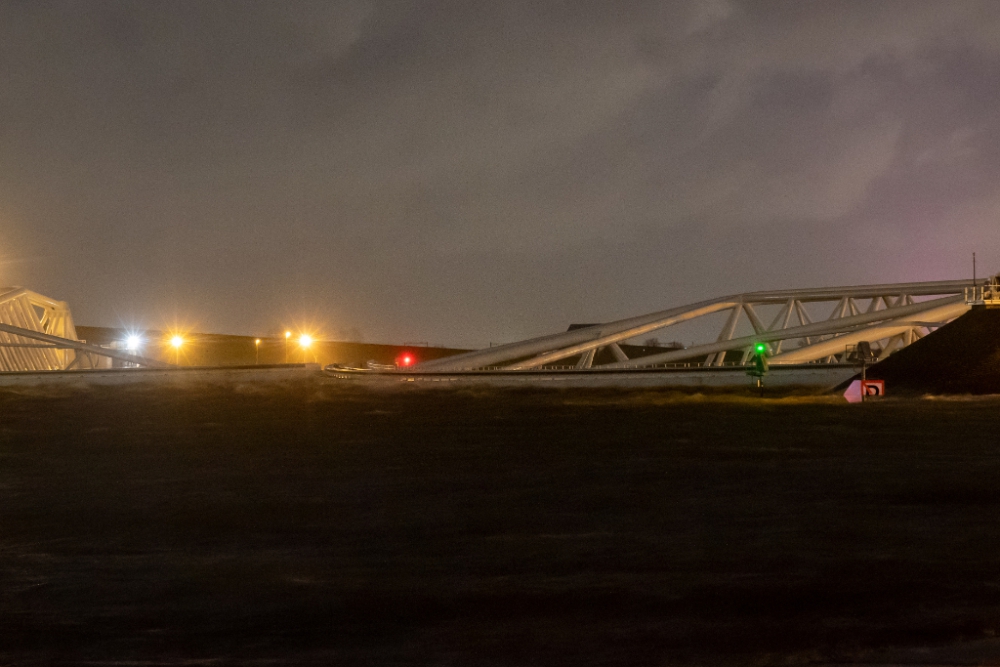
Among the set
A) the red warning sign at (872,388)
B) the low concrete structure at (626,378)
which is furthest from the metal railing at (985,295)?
the low concrete structure at (626,378)

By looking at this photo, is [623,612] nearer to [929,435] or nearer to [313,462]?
[313,462]

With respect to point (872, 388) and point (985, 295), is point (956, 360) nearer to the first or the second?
point (985, 295)

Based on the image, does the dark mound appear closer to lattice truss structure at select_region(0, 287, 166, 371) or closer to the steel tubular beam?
the steel tubular beam

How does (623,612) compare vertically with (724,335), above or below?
below

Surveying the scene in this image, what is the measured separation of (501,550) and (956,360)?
35880 mm

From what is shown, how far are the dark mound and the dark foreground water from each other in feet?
55.5

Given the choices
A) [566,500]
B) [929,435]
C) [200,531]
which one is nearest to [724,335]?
[929,435]

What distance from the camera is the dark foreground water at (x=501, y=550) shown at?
8172mm

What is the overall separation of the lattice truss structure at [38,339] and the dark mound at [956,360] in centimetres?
3853

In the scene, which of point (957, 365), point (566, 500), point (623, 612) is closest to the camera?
point (623, 612)

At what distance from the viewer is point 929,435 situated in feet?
88.2

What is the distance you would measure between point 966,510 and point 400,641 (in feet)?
31.1

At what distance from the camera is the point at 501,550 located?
38.8 ft

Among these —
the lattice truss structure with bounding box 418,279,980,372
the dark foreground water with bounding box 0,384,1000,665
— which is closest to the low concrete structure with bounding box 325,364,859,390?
the lattice truss structure with bounding box 418,279,980,372
